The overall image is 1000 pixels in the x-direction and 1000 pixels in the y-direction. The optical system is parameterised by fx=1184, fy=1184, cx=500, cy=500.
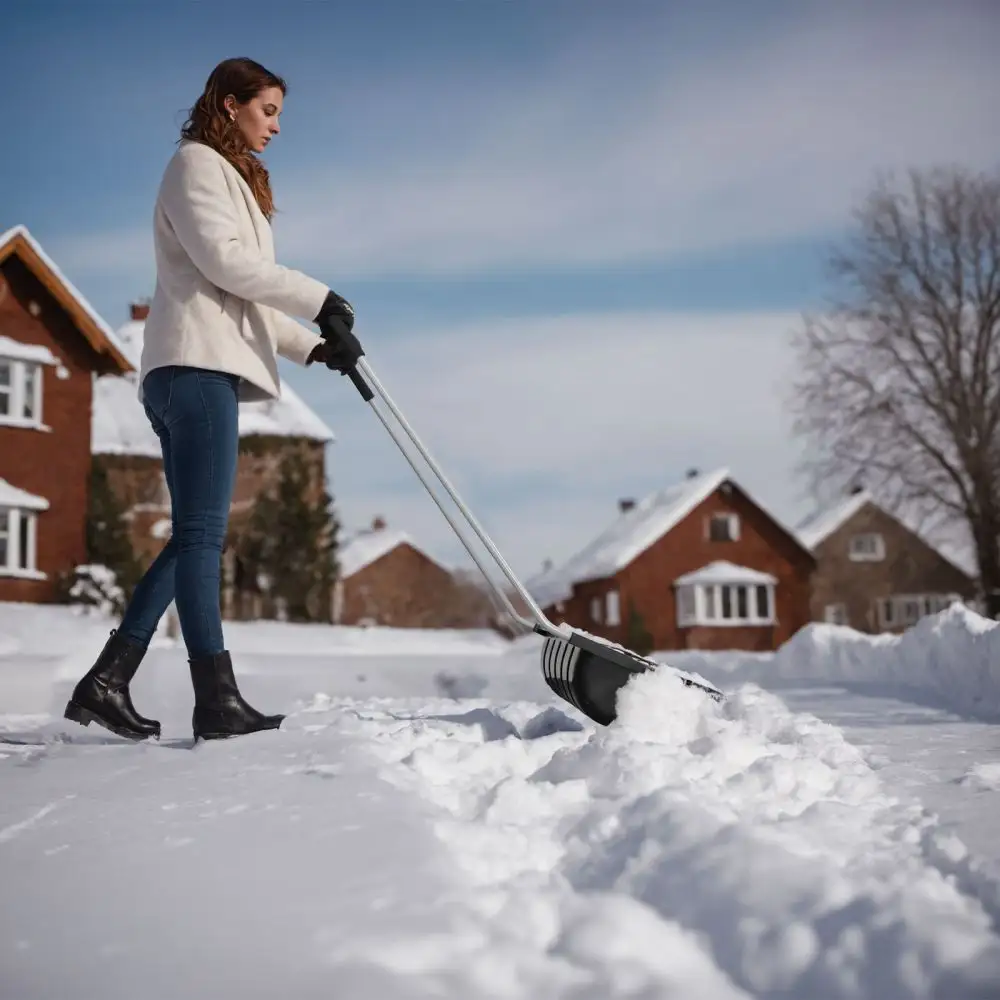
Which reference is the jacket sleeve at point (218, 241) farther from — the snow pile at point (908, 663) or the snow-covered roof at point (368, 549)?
the snow-covered roof at point (368, 549)

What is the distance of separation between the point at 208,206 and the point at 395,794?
5.07 ft

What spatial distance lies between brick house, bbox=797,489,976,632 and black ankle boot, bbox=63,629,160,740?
27837 mm

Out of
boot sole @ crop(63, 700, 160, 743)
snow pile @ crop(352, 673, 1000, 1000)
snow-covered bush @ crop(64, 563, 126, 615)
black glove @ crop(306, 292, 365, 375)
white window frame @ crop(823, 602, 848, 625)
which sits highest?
black glove @ crop(306, 292, 365, 375)

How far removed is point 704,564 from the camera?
26094 mm

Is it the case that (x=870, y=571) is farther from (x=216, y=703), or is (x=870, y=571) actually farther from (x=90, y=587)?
(x=216, y=703)

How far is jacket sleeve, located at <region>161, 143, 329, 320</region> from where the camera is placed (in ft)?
9.29

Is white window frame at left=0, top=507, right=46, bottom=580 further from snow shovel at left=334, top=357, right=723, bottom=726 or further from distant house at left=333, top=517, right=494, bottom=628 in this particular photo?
distant house at left=333, top=517, right=494, bottom=628

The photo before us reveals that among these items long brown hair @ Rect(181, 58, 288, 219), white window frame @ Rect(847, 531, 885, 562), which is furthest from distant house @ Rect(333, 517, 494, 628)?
long brown hair @ Rect(181, 58, 288, 219)

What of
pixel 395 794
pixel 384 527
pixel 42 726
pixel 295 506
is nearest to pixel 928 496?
pixel 295 506

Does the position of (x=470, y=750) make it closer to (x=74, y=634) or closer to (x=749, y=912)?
(x=749, y=912)

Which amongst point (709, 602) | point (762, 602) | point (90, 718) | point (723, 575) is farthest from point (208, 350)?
point (762, 602)

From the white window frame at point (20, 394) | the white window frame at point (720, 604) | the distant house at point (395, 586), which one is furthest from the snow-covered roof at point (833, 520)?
the white window frame at point (20, 394)

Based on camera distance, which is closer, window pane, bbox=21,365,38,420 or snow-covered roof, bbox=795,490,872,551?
window pane, bbox=21,365,38,420

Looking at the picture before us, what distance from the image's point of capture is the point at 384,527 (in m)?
39.3
